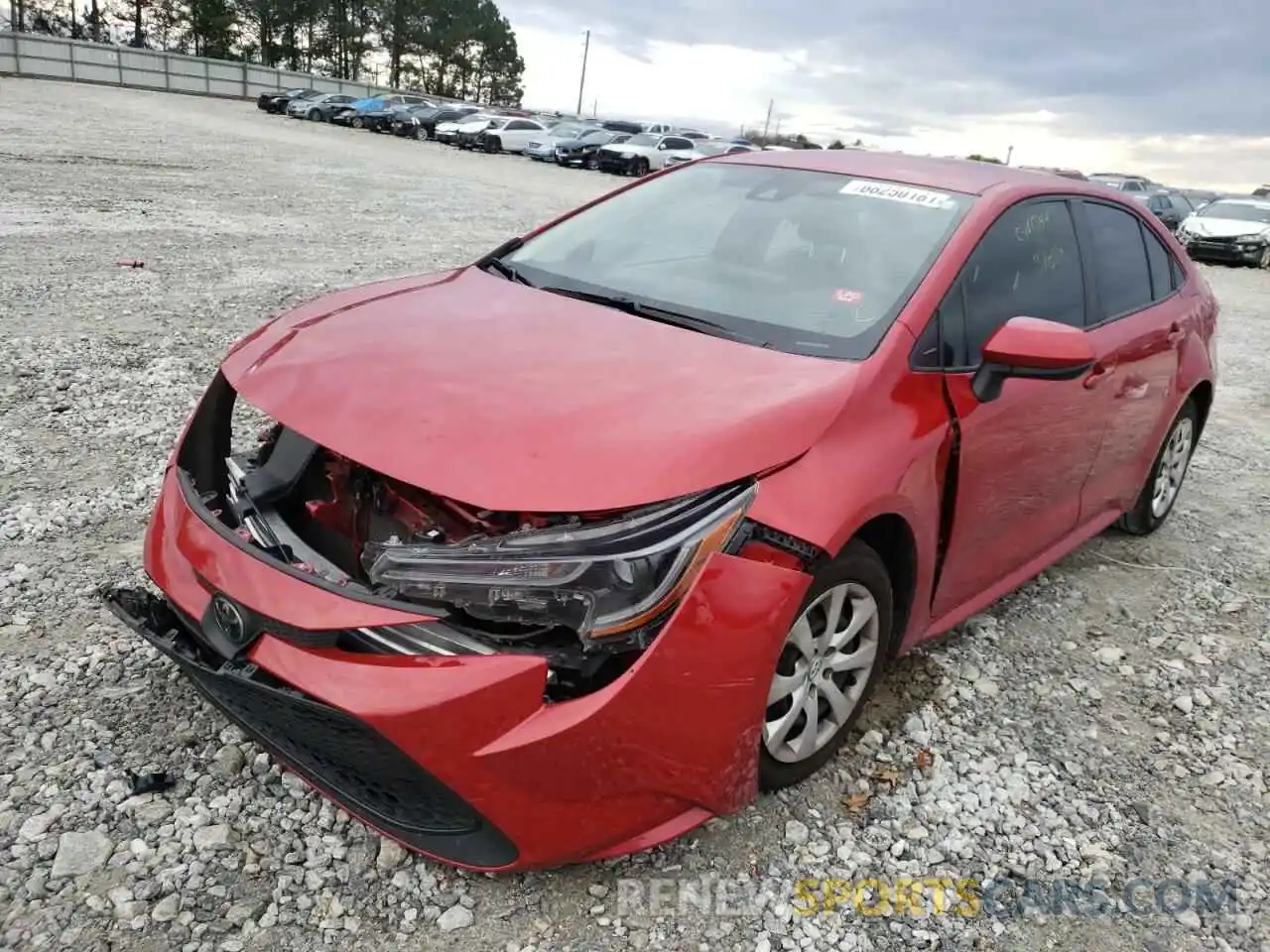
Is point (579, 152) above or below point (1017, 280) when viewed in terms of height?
below

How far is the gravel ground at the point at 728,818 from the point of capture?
2223 millimetres

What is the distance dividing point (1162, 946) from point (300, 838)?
2.06 meters

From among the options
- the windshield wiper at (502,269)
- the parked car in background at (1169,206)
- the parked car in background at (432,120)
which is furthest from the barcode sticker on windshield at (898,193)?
the parked car in background at (432,120)

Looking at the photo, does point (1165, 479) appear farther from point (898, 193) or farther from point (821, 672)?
point (821, 672)

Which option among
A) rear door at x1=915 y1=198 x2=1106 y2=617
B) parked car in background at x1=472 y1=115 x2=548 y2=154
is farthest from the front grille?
parked car in background at x1=472 y1=115 x2=548 y2=154

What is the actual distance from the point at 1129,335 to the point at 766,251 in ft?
5.10

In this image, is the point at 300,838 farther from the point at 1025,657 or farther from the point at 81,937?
the point at 1025,657

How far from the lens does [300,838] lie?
238 centimetres

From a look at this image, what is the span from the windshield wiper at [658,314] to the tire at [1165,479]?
2658 mm

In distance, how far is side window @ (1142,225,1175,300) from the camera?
416 centimetres

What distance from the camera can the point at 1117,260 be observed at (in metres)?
3.91

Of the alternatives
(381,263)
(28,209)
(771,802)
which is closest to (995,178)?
(771,802)

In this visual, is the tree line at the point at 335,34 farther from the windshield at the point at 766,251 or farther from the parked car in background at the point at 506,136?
the windshield at the point at 766,251

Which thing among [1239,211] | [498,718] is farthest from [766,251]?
[1239,211]
